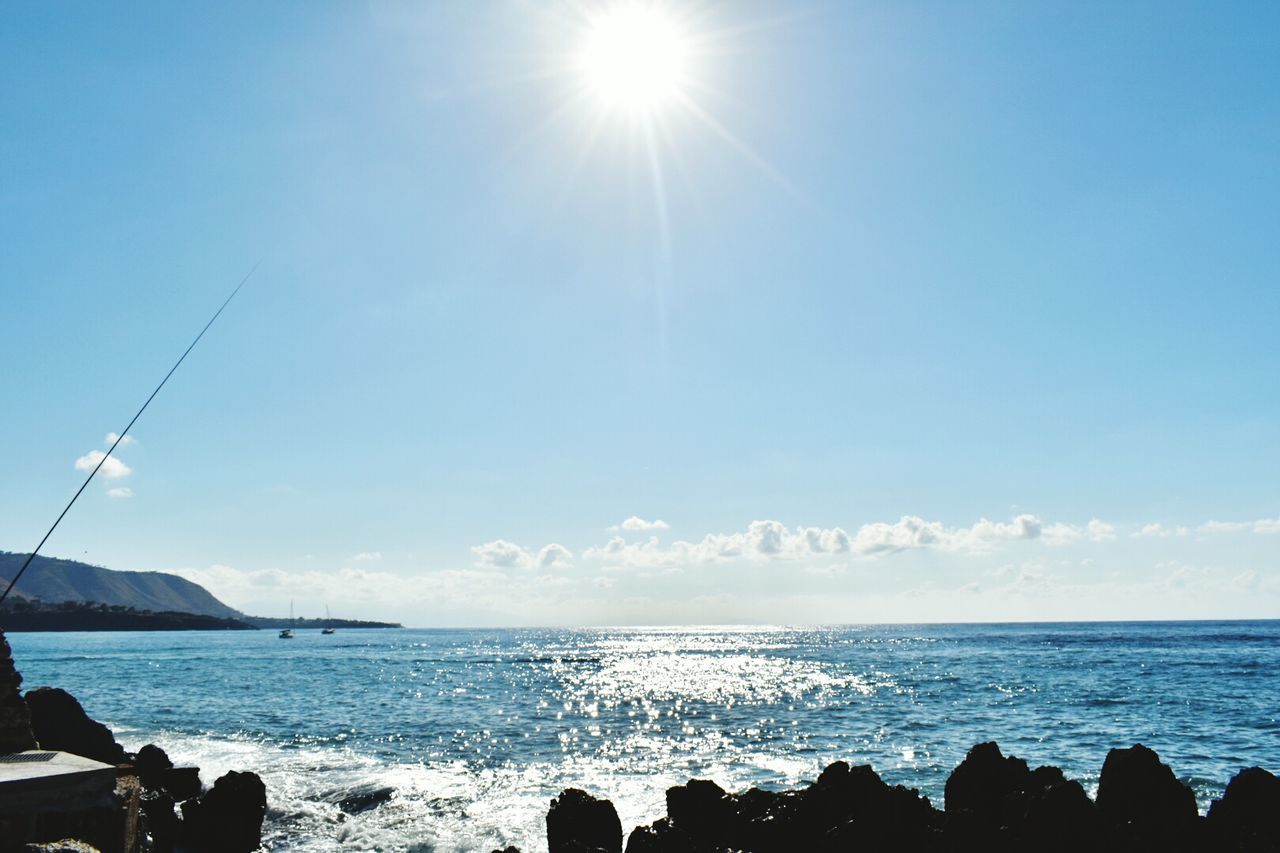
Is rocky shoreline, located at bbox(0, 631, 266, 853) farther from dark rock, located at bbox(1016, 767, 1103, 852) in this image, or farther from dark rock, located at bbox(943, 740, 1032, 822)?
dark rock, located at bbox(943, 740, 1032, 822)

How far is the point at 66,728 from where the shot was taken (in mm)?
23812

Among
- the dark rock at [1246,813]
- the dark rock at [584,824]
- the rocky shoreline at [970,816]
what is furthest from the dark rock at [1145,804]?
the dark rock at [584,824]

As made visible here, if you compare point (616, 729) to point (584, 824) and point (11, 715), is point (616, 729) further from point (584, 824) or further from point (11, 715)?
point (11, 715)

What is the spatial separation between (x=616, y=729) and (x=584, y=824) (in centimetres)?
2279

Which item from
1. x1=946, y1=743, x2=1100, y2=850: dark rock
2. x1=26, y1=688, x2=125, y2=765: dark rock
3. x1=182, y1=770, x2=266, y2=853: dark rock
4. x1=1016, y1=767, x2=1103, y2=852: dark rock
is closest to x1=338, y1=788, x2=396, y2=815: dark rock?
x1=182, y1=770, x2=266, y2=853: dark rock

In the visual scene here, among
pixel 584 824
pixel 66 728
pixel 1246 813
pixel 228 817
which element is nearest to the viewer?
pixel 1246 813

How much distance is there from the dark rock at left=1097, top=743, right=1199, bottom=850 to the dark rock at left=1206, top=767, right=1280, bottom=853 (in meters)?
0.39

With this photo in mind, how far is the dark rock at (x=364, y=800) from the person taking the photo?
22.4 m

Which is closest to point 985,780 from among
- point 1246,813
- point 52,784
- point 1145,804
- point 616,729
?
point 1145,804

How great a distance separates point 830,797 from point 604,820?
4502 millimetres

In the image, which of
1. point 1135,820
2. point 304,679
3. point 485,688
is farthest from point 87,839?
point 304,679

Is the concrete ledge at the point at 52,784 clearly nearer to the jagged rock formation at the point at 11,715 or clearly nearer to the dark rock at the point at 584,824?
the jagged rock formation at the point at 11,715

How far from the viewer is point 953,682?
191 ft

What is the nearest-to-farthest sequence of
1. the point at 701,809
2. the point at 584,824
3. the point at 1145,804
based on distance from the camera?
1. the point at 1145,804
2. the point at 584,824
3. the point at 701,809
